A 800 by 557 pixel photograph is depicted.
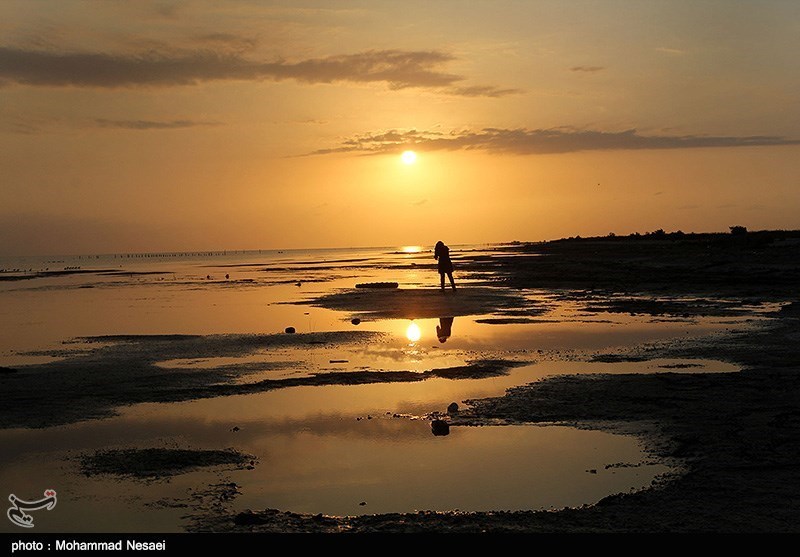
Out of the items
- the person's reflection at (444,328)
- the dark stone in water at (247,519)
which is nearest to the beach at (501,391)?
the dark stone in water at (247,519)

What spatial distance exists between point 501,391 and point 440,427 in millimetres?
2995

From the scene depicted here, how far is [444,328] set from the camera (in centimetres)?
2647

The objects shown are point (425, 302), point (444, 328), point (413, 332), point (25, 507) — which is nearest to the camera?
point (25, 507)

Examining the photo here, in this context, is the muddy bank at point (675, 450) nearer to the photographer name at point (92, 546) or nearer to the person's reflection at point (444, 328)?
the photographer name at point (92, 546)

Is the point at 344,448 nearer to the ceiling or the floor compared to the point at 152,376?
nearer to the floor

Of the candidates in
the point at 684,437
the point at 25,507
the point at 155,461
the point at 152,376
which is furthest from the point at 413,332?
the point at 25,507

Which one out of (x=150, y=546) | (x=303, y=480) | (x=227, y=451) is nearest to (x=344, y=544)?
(x=150, y=546)

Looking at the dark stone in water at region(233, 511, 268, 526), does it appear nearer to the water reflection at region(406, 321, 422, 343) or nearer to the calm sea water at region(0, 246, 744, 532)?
the calm sea water at region(0, 246, 744, 532)

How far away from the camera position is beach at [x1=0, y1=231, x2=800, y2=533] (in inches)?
319

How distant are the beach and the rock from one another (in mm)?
168

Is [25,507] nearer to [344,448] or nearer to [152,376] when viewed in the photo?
[344,448]

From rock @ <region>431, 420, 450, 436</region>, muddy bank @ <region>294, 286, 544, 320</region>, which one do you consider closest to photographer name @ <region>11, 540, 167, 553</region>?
rock @ <region>431, 420, 450, 436</region>

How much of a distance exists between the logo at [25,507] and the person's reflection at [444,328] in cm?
1528

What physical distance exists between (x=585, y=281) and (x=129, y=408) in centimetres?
4089
